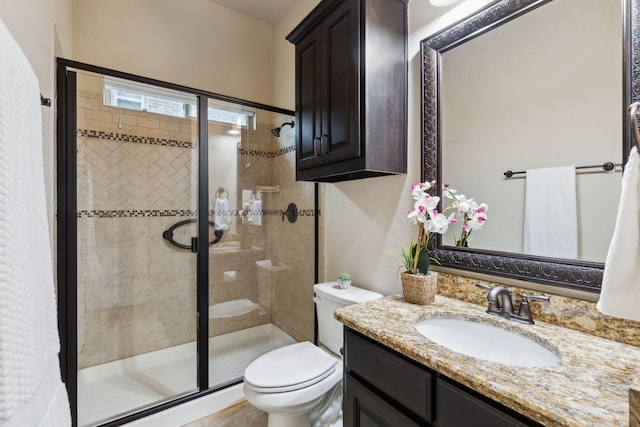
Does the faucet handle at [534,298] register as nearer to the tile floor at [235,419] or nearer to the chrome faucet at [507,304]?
the chrome faucet at [507,304]

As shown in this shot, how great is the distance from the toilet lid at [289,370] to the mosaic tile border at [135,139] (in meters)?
1.55

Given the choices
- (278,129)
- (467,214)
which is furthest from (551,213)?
(278,129)

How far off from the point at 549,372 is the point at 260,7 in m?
2.94

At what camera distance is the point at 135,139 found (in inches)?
82.7

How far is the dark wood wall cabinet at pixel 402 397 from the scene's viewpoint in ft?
2.16

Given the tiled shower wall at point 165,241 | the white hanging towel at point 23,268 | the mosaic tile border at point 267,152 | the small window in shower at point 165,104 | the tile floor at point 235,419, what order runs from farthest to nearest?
the mosaic tile border at point 267,152 → the tiled shower wall at point 165,241 → the small window in shower at point 165,104 → the tile floor at point 235,419 → the white hanging towel at point 23,268

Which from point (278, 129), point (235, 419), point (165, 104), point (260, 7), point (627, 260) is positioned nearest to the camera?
point (627, 260)

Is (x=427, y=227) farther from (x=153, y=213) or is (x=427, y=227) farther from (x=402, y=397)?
(x=153, y=213)

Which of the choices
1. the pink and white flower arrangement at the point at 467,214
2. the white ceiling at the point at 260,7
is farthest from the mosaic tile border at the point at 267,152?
the pink and white flower arrangement at the point at 467,214

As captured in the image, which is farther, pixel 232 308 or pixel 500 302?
pixel 232 308

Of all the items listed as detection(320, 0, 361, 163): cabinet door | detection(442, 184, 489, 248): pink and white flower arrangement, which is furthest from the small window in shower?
detection(442, 184, 489, 248): pink and white flower arrangement

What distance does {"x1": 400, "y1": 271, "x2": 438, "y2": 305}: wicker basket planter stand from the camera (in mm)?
1135

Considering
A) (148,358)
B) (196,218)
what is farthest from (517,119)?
(148,358)

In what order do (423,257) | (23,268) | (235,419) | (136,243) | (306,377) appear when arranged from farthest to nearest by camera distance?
(136,243), (235,419), (306,377), (423,257), (23,268)
